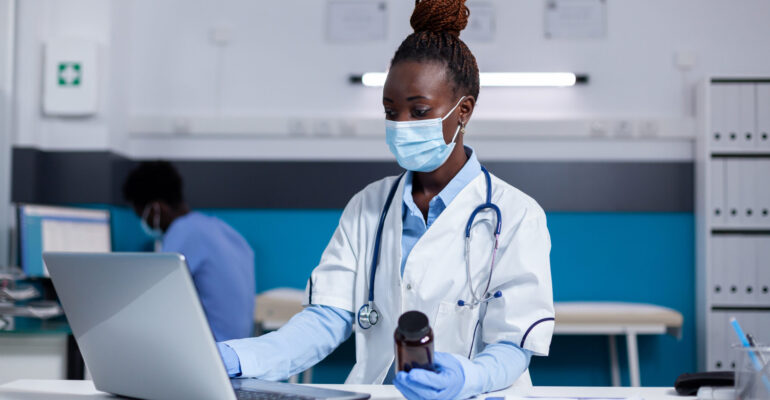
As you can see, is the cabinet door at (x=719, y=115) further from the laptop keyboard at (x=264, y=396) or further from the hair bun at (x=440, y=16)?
the laptop keyboard at (x=264, y=396)

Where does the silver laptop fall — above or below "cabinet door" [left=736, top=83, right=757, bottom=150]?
below

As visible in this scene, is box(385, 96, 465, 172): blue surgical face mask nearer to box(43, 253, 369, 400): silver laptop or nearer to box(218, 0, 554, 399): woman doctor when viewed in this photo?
box(218, 0, 554, 399): woman doctor

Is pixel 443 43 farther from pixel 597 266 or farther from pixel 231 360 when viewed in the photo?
pixel 597 266

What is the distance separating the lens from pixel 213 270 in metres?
2.43

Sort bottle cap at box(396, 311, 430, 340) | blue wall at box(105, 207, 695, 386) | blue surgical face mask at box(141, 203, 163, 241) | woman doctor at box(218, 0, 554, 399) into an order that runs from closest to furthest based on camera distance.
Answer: bottle cap at box(396, 311, 430, 340), woman doctor at box(218, 0, 554, 399), blue surgical face mask at box(141, 203, 163, 241), blue wall at box(105, 207, 695, 386)

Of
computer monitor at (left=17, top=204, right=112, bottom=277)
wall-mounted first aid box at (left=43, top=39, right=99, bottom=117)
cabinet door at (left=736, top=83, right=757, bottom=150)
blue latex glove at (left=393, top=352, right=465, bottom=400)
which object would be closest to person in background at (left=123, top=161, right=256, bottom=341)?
computer monitor at (left=17, top=204, right=112, bottom=277)

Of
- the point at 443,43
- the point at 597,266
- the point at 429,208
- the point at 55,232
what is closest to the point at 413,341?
the point at 429,208

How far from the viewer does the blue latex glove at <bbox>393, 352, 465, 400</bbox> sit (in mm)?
882

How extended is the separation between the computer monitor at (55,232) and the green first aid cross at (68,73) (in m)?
0.61

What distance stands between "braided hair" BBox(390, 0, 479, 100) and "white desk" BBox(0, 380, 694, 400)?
55cm

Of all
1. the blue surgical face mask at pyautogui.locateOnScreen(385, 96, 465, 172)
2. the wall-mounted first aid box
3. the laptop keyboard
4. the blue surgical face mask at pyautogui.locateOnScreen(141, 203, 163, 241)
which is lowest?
the laptop keyboard

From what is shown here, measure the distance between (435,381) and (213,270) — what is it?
1.66m

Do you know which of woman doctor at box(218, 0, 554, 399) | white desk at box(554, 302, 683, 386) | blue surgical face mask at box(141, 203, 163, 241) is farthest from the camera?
white desk at box(554, 302, 683, 386)

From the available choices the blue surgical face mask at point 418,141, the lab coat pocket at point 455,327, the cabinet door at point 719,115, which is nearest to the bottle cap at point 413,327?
the lab coat pocket at point 455,327
